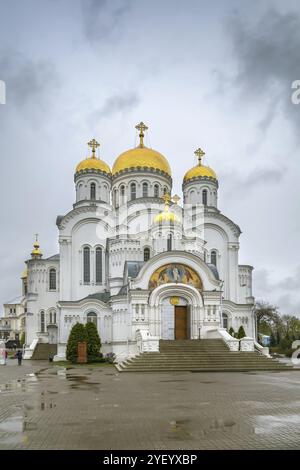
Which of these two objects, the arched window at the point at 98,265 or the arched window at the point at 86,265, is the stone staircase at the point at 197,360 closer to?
the arched window at the point at 98,265

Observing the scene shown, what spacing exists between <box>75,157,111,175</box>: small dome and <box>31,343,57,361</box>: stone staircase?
15.4m

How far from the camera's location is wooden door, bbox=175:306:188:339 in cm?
3253

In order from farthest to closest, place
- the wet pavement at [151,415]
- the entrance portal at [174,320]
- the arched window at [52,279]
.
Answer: the arched window at [52,279] < the entrance portal at [174,320] < the wet pavement at [151,415]

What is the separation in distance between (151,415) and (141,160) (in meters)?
33.9

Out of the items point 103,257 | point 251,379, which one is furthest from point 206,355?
point 103,257

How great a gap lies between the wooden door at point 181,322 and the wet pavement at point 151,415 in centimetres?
1356

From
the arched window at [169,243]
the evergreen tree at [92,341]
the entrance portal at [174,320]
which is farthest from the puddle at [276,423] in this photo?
the arched window at [169,243]

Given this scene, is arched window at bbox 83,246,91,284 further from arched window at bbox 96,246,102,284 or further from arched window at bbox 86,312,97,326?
arched window at bbox 86,312,97,326

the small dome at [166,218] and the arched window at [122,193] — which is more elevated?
the arched window at [122,193]

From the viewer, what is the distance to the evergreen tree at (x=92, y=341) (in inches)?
1302

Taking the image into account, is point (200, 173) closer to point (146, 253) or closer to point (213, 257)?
point (213, 257)

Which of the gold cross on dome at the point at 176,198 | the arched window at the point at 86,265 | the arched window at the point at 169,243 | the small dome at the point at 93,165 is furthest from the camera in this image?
the small dome at the point at 93,165
